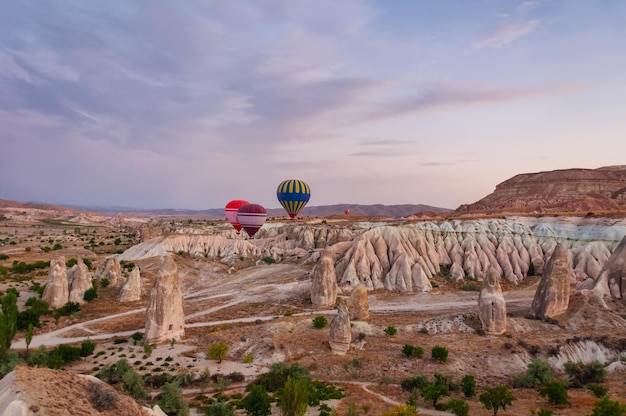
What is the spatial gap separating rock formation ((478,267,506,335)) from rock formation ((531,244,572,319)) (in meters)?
5.08

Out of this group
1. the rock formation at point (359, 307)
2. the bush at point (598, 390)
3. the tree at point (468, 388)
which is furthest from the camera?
the rock formation at point (359, 307)

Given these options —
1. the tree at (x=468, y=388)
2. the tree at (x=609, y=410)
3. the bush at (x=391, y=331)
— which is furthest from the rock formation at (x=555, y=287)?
the tree at (x=609, y=410)

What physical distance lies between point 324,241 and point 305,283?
2857 centimetres

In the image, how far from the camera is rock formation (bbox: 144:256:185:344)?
31.2 meters

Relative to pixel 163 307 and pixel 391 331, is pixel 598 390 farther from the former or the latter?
pixel 163 307

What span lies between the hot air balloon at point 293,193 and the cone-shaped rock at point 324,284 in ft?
128

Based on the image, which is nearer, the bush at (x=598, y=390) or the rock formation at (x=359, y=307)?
the bush at (x=598, y=390)

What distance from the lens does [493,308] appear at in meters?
31.1

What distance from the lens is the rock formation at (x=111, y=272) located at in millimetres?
53094

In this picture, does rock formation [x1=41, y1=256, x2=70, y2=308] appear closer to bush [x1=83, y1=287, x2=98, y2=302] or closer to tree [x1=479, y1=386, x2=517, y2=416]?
bush [x1=83, y1=287, x2=98, y2=302]

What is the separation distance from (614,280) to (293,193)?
5725 cm

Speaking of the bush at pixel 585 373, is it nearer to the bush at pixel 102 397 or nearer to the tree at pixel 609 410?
the tree at pixel 609 410

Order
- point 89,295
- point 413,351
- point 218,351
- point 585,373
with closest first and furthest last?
1. point 585,373
2. point 218,351
3. point 413,351
4. point 89,295

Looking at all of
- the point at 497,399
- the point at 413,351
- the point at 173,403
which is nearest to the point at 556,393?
the point at 497,399
